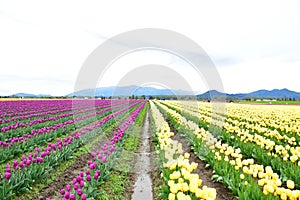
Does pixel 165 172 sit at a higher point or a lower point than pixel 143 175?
higher

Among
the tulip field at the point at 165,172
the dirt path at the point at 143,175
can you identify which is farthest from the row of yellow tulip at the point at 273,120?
the dirt path at the point at 143,175

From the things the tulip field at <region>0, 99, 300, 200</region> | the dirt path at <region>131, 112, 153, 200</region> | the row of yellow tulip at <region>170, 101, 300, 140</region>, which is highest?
the row of yellow tulip at <region>170, 101, 300, 140</region>

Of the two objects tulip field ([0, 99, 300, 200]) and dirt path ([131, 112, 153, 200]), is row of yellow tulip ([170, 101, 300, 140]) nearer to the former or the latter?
tulip field ([0, 99, 300, 200])

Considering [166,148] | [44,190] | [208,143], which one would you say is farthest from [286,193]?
[44,190]

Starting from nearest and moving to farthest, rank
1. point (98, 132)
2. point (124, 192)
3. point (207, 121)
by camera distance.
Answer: point (124, 192) → point (98, 132) → point (207, 121)

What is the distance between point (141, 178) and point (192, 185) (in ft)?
10.9

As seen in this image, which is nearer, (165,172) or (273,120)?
(165,172)

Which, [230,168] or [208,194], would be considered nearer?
[208,194]

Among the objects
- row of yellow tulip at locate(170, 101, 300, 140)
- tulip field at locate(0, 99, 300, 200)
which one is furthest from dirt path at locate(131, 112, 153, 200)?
row of yellow tulip at locate(170, 101, 300, 140)

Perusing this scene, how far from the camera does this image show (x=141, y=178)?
6.42 m

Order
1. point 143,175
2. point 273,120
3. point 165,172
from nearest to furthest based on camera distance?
point 165,172
point 143,175
point 273,120

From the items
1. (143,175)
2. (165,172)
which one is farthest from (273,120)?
(165,172)

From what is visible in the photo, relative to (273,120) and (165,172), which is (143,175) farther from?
(273,120)

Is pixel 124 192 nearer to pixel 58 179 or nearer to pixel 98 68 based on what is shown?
pixel 58 179
